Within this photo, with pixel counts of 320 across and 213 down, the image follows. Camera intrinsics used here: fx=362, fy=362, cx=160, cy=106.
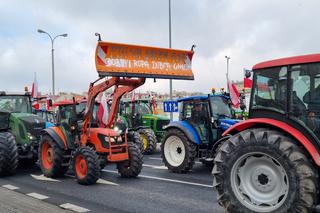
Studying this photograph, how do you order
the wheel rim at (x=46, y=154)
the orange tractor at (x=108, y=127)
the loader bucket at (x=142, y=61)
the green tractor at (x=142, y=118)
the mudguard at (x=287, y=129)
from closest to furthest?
1. the mudguard at (x=287, y=129)
2. the loader bucket at (x=142, y=61)
3. the orange tractor at (x=108, y=127)
4. the wheel rim at (x=46, y=154)
5. the green tractor at (x=142, y=118)

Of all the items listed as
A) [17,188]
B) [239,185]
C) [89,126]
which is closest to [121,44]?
[89,126]

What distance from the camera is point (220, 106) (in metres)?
10.1

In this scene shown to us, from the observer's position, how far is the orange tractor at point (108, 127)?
8.00 metres

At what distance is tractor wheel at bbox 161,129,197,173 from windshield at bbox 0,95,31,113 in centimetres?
438

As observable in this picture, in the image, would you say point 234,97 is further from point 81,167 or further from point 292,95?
point 292,95

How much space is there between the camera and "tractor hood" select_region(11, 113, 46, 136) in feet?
33.0

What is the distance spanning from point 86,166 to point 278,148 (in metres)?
4.93

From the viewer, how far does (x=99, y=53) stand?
7.79 m

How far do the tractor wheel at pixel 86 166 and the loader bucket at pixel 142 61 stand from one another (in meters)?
1.79

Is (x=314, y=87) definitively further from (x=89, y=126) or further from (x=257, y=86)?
(x=89, y=126)

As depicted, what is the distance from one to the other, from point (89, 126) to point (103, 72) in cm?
177

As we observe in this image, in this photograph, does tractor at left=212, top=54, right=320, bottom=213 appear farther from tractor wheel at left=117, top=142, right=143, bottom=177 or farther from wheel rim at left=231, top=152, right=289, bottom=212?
tractor wheel at left=117, top=142, right=143, bottom=177

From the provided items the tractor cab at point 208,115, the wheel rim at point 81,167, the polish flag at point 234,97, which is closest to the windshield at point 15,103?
the wheel rim at point 81,167

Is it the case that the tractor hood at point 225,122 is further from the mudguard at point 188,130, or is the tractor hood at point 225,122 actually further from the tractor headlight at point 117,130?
the tractor headlight at point 117,130
